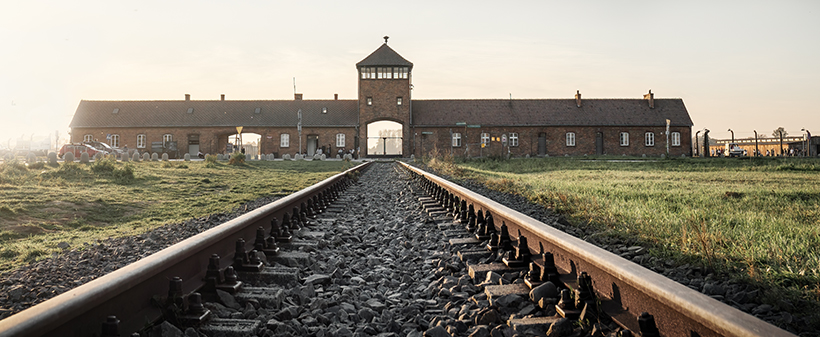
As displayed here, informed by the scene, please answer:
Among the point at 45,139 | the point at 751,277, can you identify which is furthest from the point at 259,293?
the point at 45,139

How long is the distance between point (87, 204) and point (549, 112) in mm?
44947

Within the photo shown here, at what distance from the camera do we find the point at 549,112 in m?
48.8

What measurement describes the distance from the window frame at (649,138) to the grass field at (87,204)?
43.7 metres

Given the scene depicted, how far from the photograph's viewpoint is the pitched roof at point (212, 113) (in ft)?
157

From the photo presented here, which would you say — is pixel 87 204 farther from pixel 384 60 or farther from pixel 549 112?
pixel 549 112

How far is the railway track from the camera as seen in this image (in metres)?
1.92

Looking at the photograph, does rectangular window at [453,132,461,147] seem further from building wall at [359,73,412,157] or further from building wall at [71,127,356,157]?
building wall at [71,127,356,157]

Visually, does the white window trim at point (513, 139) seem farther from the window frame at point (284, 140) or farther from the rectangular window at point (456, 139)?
the window frame at point (284, 140)

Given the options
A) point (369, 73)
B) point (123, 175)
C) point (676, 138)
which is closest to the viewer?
point (123, 175)

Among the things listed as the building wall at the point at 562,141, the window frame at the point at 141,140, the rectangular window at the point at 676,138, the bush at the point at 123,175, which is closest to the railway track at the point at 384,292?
the bush at the point at 123,175

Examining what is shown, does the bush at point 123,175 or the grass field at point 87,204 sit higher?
the bush at point 123,175

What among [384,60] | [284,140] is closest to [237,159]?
[284,140]

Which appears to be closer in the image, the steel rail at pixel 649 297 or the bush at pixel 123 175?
the steel rail at pixel 649 297

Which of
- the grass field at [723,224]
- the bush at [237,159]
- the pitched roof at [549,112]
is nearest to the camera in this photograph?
the grass field at [723,224]
